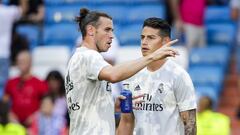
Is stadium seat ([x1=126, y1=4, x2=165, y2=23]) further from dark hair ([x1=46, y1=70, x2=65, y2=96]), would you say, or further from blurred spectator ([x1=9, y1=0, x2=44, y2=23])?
dark hair ([x1=46, y1=70, x2=65, y2=96])

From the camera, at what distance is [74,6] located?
15844mm

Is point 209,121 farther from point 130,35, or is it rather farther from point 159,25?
point 159,25

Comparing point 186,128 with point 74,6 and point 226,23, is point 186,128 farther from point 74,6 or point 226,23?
point 74,6

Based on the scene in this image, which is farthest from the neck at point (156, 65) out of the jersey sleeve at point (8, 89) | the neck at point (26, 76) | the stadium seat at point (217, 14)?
the stadium seat at point (217, 14)

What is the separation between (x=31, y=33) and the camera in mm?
15398

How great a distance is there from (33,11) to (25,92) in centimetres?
244

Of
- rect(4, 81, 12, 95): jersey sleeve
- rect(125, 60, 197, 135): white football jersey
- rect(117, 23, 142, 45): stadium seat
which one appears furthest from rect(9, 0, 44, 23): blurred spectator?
rect(125, 60, 197, 135): white football jersey

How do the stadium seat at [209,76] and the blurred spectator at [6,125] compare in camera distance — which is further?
the stadium seat at [209,76]

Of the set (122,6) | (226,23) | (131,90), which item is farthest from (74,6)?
(131,90)

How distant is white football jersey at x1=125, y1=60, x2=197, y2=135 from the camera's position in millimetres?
8242

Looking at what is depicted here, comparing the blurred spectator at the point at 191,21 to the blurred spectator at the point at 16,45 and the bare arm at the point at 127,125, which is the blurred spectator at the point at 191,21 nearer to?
the blurred spectator at the point at 16,45

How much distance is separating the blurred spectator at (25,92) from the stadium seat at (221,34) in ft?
9.29

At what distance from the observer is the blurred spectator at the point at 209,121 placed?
12219 millimetres

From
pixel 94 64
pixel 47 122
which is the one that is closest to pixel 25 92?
pixel 47 122
